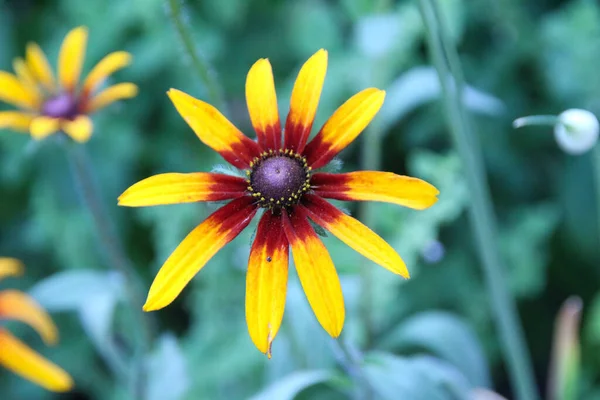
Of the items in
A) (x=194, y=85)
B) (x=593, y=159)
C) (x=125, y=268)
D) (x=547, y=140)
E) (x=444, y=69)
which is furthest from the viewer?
(x=194, y=85)

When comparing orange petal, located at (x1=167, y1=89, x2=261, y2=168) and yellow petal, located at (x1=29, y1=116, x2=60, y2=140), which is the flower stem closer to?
orange petal, located at (x1=167, y1=89, x2=261, y2=168)

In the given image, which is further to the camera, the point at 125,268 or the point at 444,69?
the point at 125,268

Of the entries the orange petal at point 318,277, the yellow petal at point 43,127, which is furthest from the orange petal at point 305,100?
the yellow petal at point 43,127

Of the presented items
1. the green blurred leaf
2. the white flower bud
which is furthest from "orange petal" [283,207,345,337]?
the green blurred leaf

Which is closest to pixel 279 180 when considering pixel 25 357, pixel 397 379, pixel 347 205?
pixel 397 379

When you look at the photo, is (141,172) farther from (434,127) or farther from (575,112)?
(575,112)

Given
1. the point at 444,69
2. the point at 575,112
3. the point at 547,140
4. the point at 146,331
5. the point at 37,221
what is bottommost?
the point at 575,112

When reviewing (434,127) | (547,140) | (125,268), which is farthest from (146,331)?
(547,140)
